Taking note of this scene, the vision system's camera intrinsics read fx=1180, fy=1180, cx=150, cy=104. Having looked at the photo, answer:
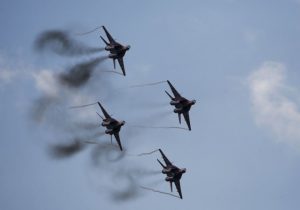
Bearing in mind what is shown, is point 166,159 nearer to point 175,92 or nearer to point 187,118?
point 187,118

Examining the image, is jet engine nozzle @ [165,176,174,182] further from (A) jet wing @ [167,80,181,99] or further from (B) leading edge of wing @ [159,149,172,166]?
(A) jet wing @ [167,80,181,99]

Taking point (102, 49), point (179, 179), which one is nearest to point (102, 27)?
point (102, 49)

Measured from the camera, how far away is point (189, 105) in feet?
612

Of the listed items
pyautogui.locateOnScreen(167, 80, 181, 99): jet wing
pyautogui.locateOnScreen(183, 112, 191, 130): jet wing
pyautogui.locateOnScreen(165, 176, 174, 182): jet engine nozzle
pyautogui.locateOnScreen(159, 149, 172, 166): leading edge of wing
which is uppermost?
pyautogui.locateOnScreen(167, 80, 181, 99): jet wing

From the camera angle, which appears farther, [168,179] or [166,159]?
[166,159]

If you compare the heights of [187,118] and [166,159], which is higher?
[187,118]

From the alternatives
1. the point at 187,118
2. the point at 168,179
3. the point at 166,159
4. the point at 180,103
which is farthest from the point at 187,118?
the point at 168,179

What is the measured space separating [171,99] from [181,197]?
16014 millimetres

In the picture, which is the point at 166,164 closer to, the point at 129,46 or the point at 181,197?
the point at 181,197

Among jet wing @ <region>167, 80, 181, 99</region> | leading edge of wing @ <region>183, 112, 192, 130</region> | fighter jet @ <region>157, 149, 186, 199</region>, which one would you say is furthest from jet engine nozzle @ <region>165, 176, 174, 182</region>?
jet wing @ <region>167, 80, 181, 99</region>

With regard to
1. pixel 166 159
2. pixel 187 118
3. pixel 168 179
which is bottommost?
pixel 168 179

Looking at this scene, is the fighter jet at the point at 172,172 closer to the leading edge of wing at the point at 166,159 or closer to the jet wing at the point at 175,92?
the leading edge of wing at the point at 166,159

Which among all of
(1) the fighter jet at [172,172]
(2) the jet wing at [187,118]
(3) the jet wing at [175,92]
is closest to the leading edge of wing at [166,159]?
Result: (1) the fighter jet at [172,172]

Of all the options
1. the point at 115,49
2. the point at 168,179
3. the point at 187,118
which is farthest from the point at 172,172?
the point at 115,49
